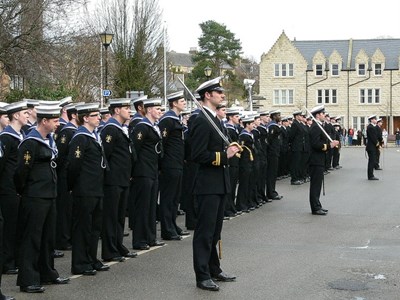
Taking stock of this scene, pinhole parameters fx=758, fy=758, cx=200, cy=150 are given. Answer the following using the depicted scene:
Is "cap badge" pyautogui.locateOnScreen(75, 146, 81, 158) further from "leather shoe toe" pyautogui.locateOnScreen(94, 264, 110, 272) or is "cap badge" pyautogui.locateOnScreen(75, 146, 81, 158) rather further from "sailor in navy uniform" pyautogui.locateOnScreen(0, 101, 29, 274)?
"leather shoe toe" pyautogui.locateOnScreen(94, 264, 110, 272)

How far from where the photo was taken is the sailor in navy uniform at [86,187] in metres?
10.1

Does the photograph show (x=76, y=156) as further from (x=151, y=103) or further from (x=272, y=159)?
A: (x=272, y=159)

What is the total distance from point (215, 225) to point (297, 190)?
13688 millimetres

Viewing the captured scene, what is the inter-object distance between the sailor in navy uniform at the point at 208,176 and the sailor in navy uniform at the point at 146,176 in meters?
2.85

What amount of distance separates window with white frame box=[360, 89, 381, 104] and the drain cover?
267 feet

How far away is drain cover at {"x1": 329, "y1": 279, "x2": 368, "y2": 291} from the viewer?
9.36 m

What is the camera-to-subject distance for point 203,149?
9266 mm

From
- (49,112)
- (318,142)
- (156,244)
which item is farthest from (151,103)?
(318,142)

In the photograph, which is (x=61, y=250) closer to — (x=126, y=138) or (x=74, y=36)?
(x=126, y=138)

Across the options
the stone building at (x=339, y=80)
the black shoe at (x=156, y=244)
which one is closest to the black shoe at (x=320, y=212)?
the black shoe at (x=156, y=244)

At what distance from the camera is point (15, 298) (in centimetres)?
884

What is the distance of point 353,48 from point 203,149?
87037 millimetres

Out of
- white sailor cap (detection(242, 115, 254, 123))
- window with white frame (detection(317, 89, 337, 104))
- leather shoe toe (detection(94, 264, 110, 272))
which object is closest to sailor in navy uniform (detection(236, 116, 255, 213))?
white sailor cap (detection(242, 115, 254, 123))

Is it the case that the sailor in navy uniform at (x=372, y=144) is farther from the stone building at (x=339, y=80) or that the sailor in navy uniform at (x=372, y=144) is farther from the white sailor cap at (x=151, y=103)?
the stone building at (x=339, y=80)
